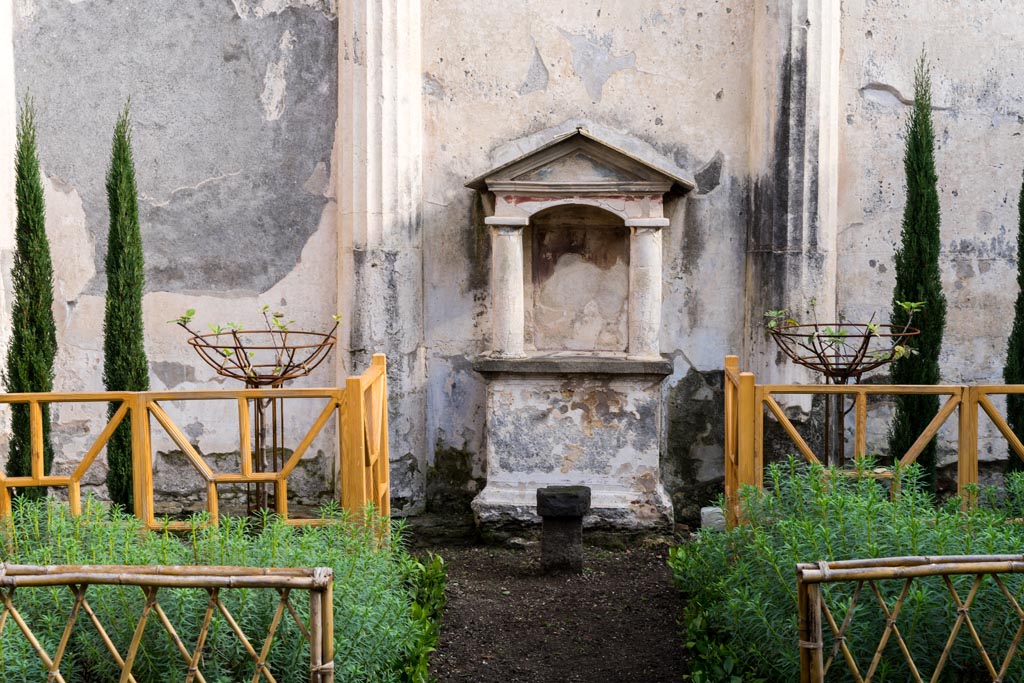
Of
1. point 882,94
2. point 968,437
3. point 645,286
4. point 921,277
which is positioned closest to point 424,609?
point 968,437

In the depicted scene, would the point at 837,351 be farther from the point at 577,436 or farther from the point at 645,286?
the point at 577,436

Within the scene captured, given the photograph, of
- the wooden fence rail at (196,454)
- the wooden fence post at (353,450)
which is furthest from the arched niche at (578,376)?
the wooden fence post at (353,450)

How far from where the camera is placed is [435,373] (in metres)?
7.91

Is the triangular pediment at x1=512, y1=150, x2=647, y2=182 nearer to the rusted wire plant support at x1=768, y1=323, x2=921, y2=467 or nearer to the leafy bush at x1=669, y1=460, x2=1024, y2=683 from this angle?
the rusted wire plant support at x1=768, y1=323, x2=921, y2=467

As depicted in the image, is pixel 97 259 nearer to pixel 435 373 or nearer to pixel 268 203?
pixel 268 203

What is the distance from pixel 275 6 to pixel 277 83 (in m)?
0.54

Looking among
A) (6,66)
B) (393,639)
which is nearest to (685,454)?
(393,639)

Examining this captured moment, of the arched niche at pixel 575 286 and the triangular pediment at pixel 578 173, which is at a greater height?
the triangular pediment at pixel 578 173

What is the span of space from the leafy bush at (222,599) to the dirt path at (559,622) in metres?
0.34

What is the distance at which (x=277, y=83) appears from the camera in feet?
25.5

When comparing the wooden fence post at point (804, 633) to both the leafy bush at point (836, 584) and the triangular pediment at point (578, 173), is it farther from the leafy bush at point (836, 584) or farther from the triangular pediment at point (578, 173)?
the triangular pediment at point (578, 173)

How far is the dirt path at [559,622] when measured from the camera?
4.94 meters

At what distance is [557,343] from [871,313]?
2.22 m

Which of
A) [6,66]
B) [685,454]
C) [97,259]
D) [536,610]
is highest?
[6,66]
